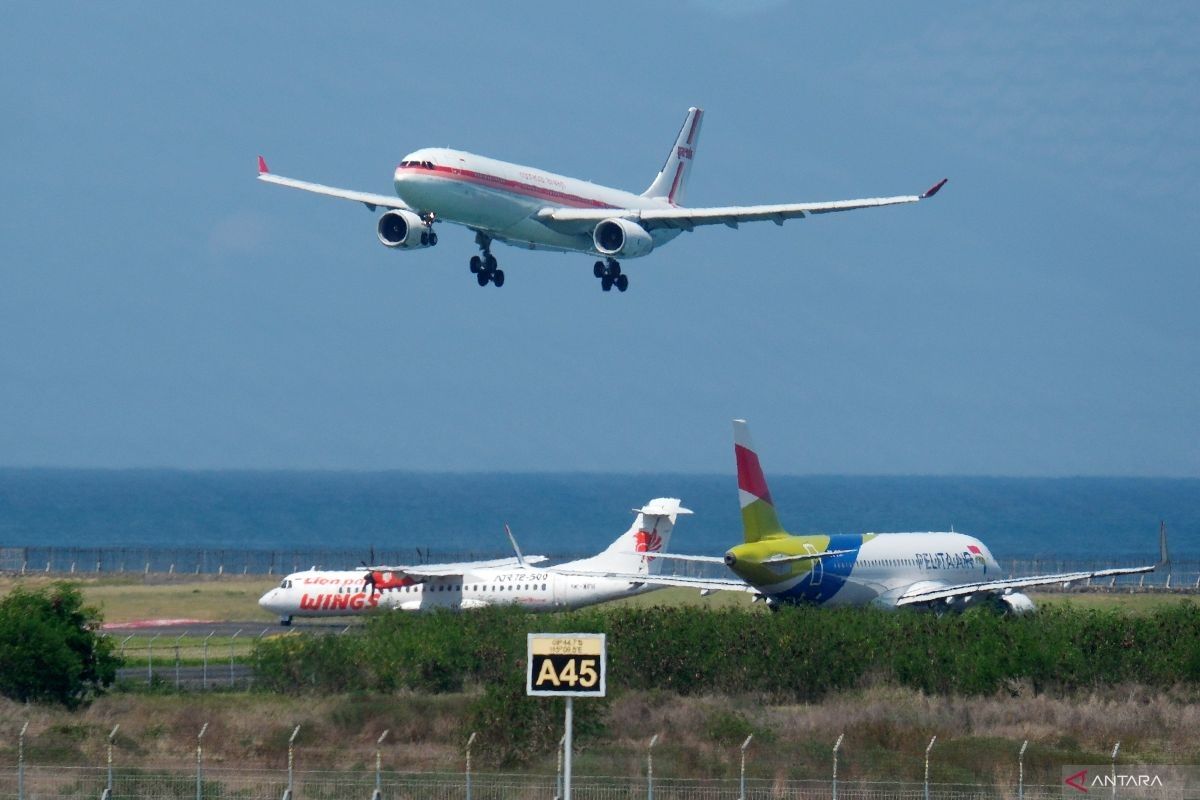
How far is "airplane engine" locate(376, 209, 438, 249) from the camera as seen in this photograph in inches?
1954

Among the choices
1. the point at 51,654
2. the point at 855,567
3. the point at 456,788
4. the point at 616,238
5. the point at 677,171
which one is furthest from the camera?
the point at 677,171

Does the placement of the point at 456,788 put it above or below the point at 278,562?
below

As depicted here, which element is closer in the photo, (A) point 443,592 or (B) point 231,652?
(B) point 231,652

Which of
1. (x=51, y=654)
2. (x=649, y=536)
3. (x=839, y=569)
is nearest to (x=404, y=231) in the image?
(x=649, y=536)

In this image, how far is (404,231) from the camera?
49.8 m

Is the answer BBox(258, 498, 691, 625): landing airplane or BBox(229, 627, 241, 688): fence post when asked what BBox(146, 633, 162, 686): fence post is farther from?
BBox(258, 498, 691, 625): landing airplane

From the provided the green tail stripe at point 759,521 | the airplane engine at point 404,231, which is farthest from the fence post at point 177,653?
the green tail stripe at point 759,521

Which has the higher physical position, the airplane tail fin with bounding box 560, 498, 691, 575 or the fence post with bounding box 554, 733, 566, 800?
the airplane tail fin with bounding box 560, 498, 691, 575

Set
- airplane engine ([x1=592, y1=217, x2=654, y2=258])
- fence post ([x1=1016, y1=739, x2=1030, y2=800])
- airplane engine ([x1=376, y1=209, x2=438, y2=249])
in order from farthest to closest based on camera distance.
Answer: airplane engine ([x1=592, y1=217, x2=654, y2=258]) → airplane engine ([x1=376, y1=209, x2=438, y2=249]) → fence post ([x1=1016, y1=739, x2=1030, y2=800])

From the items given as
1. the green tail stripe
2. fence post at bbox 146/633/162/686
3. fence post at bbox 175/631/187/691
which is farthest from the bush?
the green tail stripe

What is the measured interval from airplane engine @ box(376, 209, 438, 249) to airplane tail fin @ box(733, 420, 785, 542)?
1065 centimetres

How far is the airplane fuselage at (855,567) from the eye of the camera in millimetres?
44469

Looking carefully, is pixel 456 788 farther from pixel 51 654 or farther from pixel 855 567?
pixel 855 567

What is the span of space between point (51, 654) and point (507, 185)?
1976 centimetres
